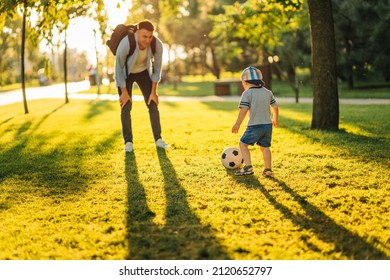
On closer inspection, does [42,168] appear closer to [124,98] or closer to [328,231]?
[124,98]

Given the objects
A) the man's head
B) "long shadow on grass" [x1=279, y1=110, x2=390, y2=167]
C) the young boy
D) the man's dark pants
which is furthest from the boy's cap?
the man's dark pants

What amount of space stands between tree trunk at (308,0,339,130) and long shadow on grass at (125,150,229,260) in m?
4.83

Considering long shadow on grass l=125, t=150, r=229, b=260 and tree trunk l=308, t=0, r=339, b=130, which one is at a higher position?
tree trunk l=308, t=0, r=339, b=130

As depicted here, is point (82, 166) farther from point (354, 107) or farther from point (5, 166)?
point (354, 107)

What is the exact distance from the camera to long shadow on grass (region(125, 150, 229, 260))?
3203 millimetres

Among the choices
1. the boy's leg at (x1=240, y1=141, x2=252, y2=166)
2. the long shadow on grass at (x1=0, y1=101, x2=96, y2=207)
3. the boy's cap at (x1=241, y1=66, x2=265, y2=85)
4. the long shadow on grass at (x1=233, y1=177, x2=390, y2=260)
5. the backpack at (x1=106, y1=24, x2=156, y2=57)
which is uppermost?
the backpack at (x1=106, y1=24, x2=156, y2=57)

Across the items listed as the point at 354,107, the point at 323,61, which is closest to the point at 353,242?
the point at 323,61

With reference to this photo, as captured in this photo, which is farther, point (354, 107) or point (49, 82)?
point (49, 82)

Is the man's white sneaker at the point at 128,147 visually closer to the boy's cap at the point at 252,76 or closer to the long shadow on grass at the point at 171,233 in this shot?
the long shadow on grass at the point at 171,233

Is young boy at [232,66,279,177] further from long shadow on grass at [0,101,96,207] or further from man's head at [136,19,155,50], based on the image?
long shadow on grass at [0,101,96,207]

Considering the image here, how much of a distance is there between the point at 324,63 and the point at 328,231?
Answer: 18.4ft

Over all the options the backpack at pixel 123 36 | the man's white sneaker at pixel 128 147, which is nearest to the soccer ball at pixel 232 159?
the man's white sneaker at pixel 128 147

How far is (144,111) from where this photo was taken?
14.0 m
